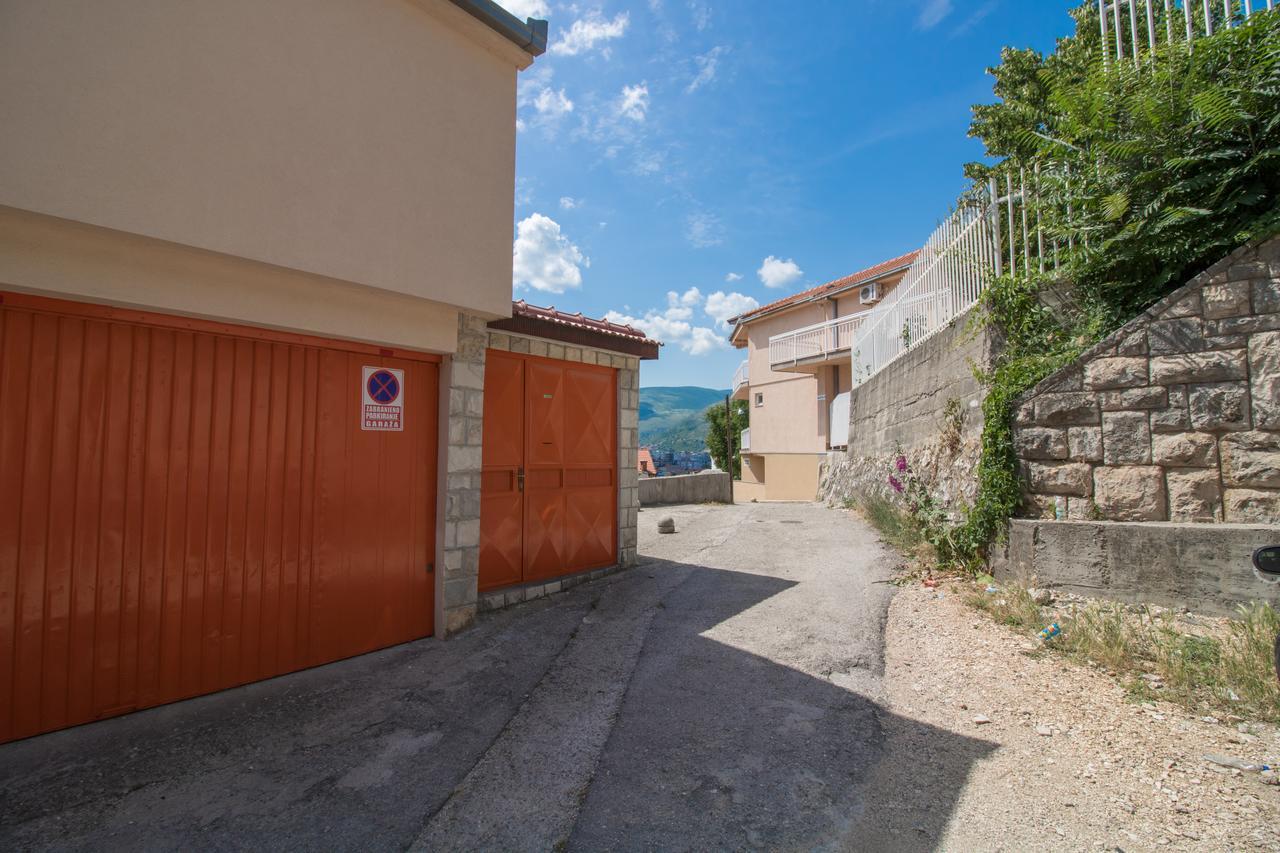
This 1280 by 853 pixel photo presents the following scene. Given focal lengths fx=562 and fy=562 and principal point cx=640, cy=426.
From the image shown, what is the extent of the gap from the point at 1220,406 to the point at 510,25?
6757mm

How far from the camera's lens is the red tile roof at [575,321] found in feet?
19.0

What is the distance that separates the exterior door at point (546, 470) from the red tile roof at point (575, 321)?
1.56 ft

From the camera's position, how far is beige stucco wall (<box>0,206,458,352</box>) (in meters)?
3.11

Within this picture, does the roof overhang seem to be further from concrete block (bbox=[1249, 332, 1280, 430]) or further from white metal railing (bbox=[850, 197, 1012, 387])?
concrete block (bbox=[1249, 332, 1280, 430])

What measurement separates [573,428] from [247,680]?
12.2 feet

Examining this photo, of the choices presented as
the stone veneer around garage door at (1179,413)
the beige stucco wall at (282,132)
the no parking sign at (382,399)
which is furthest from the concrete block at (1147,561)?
the no parking sign at (382,399)

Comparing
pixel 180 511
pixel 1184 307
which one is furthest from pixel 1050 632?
pixel 180 511

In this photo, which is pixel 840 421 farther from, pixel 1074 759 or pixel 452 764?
pixel 452 764

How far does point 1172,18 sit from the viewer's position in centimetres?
502

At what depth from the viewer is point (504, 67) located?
5289mm

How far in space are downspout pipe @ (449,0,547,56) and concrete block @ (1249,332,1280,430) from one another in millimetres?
6489

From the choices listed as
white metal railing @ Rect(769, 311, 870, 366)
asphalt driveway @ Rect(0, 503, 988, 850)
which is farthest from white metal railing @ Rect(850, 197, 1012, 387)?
white metal railing @ Rect(769, 311, 870, 366)

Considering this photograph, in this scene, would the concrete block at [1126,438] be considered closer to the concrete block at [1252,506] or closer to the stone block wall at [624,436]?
the concrete block at [1252,506]

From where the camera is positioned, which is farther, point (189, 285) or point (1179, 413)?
point (1179, 413)
